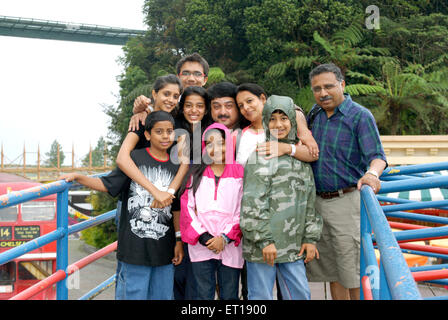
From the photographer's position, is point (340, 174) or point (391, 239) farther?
point (340, 174)

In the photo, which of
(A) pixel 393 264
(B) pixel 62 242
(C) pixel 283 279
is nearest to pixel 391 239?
(A) pixel 393 264

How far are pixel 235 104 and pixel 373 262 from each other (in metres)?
1.23

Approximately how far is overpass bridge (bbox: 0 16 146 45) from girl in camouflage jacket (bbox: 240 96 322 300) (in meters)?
31.7

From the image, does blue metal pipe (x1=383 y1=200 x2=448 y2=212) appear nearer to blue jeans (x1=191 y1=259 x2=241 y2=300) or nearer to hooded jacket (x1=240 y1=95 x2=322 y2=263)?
hooded jacket (x1=240 y1=95 x2=322 y2=263)

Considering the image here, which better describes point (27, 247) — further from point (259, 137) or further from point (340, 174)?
point (340, 174)

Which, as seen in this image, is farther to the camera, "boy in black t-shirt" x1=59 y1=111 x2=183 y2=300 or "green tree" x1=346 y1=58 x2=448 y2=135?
"green tree" x1=346 y1=58 x2=448 y2=135

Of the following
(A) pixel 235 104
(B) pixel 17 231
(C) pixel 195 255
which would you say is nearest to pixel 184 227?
(C) pixel 195 255

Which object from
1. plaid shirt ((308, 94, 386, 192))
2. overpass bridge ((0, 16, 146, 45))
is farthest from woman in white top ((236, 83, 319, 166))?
overpass bridge ((0, 16, 146, 45))

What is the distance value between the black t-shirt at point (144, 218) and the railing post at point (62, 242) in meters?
0.23

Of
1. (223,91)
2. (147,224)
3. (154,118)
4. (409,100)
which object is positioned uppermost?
(409,100)

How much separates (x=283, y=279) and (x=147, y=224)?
0.77 meters

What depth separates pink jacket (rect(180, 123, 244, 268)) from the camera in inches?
84.3

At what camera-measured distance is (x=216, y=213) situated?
7.10 feet

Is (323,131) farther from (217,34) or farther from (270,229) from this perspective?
(217,34)
